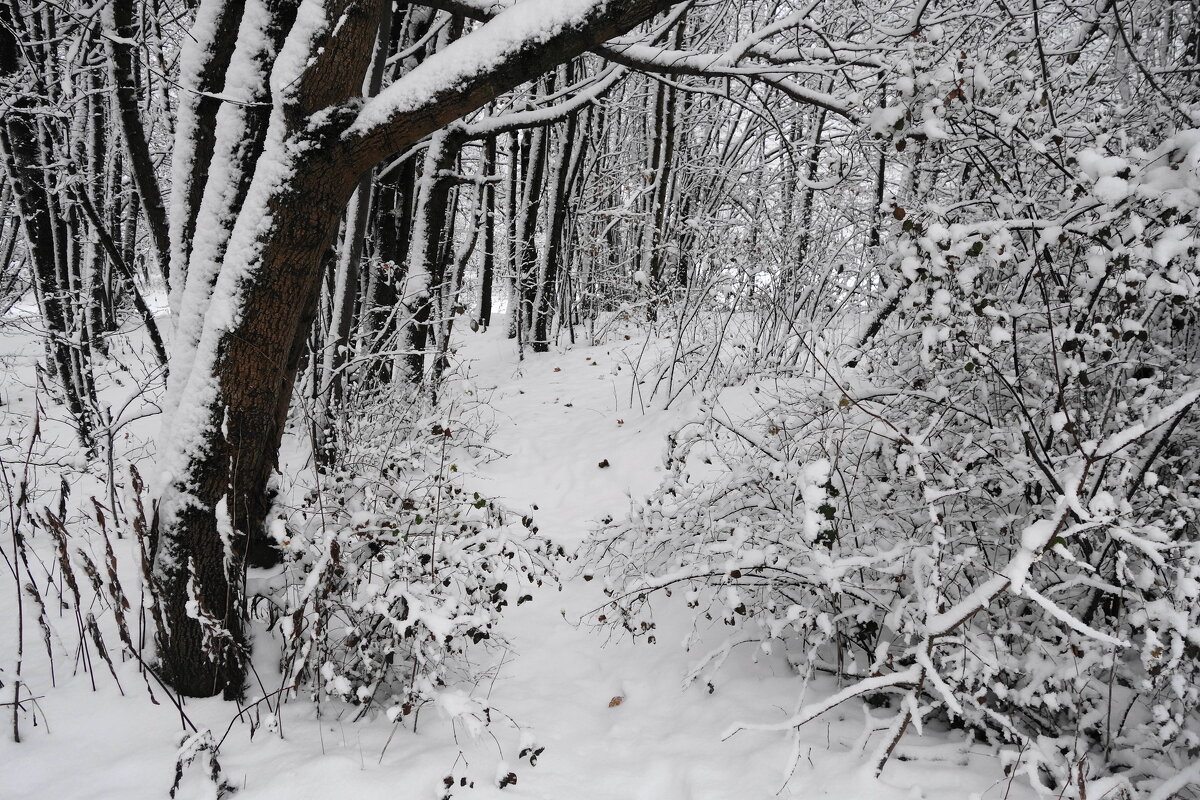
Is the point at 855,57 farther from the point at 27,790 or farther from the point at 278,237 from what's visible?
the point at 27,790

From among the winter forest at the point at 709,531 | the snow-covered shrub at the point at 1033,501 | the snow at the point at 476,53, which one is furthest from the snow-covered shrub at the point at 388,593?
the snow at the point at 476,53

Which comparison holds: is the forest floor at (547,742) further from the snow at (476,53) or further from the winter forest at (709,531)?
the snow at (476,53)

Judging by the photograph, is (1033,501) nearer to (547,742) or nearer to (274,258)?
(547,742)

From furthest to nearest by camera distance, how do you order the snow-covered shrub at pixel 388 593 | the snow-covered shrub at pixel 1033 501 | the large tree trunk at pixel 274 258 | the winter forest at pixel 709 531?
the snow-covered shrub at pixel 388 593
the large tree trunk at pixel 274 258
the winter forest at pixel 709 531
the snow-covered shrub at pixel 1033 501

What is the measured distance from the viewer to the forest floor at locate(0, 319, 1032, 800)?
2.09m

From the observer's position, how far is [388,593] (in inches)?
91.4

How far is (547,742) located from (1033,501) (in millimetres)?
2220

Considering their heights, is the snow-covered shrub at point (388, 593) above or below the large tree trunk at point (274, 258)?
below

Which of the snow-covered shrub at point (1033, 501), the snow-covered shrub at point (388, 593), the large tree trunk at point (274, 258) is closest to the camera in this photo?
the snow-covered shrub at point (1033, 501)

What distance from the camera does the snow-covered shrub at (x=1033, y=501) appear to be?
181cm

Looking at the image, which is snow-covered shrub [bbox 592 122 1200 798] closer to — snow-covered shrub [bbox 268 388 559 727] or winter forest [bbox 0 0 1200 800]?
winter forest [bbox 0 0 1200 800]

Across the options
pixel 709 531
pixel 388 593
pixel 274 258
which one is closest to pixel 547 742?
pixel 388 593

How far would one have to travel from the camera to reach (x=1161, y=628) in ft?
6.17

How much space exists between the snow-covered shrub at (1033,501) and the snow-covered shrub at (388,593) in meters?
0.77
